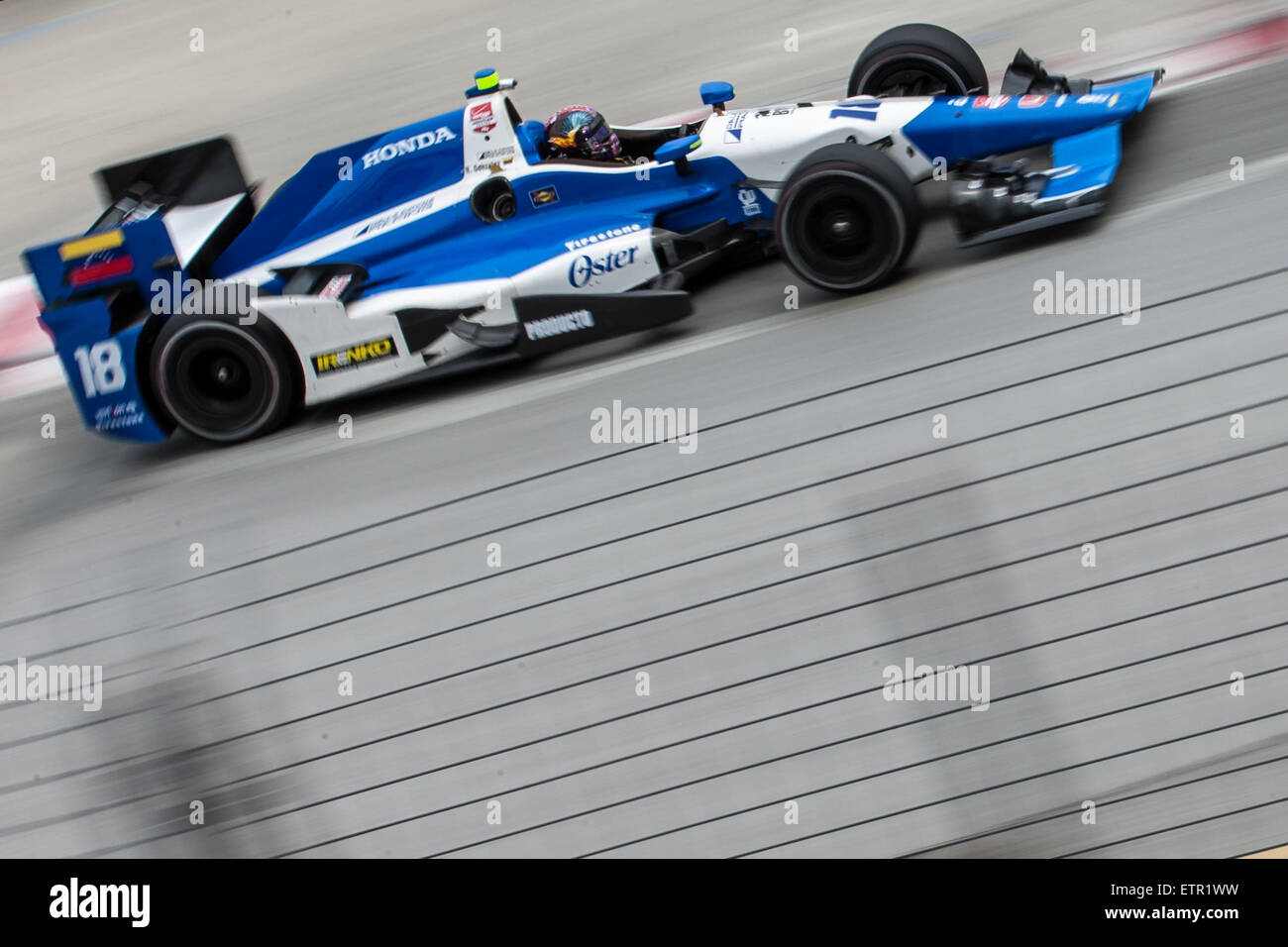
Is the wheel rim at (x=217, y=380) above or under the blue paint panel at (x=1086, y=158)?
under

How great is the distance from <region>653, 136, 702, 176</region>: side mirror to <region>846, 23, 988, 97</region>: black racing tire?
3.78 ft

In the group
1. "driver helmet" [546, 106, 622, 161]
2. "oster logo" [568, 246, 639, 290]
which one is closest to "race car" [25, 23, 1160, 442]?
"oster logo" [568, 246, 639, 290]

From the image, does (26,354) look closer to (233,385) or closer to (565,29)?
Result: (233,385)

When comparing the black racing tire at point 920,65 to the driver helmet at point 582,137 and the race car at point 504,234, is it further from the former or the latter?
the driver helmet at point 582,137

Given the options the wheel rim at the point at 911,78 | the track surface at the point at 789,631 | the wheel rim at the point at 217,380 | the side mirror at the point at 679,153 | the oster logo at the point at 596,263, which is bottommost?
the track surface at the point at 789,631

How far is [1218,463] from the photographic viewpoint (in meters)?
4.24

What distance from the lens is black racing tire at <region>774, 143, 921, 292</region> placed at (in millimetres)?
5062

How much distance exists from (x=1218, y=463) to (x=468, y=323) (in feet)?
9.99

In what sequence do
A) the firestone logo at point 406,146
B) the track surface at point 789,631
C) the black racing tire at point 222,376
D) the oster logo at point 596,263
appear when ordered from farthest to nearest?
the firestone logo at point 406,146 < the black racing tire at point 222,376 < the oster logo at point 596,263 < the track surface at point 789,631

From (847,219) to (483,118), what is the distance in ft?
5.88

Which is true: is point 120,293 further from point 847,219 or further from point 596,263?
point 847,219

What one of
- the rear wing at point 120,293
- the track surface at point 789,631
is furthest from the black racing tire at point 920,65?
the rear wing at point 120,293

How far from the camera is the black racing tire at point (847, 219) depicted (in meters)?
5.06

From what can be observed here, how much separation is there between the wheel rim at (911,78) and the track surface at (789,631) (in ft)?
4.76
